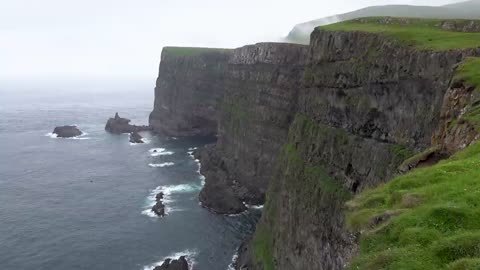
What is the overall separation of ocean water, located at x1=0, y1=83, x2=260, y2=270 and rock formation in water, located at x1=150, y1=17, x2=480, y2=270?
5859mm

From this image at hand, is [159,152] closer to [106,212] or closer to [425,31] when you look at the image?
[106,212]

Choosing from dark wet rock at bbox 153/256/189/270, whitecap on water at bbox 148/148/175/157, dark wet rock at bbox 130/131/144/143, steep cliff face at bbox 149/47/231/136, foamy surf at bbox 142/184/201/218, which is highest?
steep cliff face at bbox 149/47/231/136

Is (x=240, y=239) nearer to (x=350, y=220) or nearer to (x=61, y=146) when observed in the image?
(x=350, y=220)

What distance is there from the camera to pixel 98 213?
80688 millimetres

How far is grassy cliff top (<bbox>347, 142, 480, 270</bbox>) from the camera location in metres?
11.7

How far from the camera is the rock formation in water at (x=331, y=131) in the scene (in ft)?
114

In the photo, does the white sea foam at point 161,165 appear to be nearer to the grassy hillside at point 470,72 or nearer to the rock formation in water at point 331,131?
the rock formation in water at point 331,131

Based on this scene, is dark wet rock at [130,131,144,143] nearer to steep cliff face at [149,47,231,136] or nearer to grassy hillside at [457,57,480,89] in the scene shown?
steep cliff face at [149,47,231,136]

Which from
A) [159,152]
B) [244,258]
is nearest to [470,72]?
[244,258]

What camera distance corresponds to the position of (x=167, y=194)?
90500mm

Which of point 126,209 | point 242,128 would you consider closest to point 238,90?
point 242,128

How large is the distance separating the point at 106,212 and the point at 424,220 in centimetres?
7443

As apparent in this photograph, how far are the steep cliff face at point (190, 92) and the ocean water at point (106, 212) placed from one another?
11.5 meters

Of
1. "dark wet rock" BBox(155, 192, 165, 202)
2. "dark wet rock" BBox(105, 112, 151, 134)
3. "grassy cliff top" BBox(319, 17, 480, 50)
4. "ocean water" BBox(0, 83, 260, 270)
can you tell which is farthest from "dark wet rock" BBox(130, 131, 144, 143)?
"grassy cliff top" BBox(319, 17, 480, 50)
